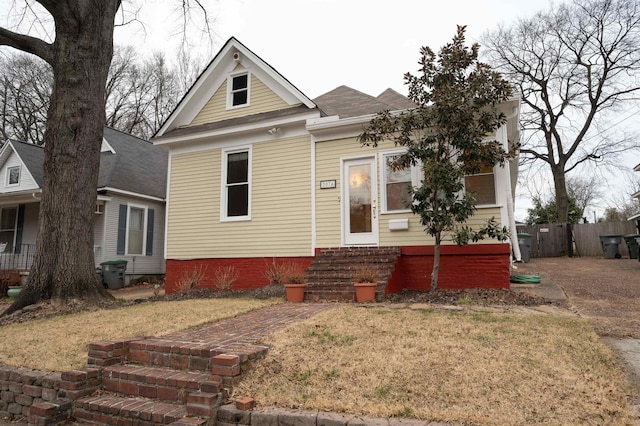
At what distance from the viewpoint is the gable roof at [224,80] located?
10242 mm

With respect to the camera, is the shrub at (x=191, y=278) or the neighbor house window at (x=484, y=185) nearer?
the neighbor house window at (x=484, y=185)

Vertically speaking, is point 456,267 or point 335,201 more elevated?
point 335,201

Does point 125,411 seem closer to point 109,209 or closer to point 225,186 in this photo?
point 225,186

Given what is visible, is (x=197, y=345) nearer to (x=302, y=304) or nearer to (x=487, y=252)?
(x=302, y=304)

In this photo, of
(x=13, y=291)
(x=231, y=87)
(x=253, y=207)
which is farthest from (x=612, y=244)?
(x=13, y=291)

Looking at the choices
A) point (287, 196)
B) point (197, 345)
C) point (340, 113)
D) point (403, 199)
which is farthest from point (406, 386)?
point (340, 113)

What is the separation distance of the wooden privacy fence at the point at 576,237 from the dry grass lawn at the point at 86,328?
1659 cm

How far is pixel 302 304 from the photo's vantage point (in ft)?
23.0

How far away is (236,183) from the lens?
10.6 m

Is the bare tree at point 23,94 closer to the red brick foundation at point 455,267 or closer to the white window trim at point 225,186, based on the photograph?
the white window trim at point 225,186

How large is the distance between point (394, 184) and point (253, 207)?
3541 millimetres

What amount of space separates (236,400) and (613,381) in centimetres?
295

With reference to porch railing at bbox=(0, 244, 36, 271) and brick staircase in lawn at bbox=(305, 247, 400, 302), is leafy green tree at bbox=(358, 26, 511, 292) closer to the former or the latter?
brick staircase in lawn at bbox=(305, 247, 400, 302)

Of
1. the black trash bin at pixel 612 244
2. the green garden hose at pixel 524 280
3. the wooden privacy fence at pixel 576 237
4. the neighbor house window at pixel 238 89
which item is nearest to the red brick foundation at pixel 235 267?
the neighbor house window at pixel 238 89
